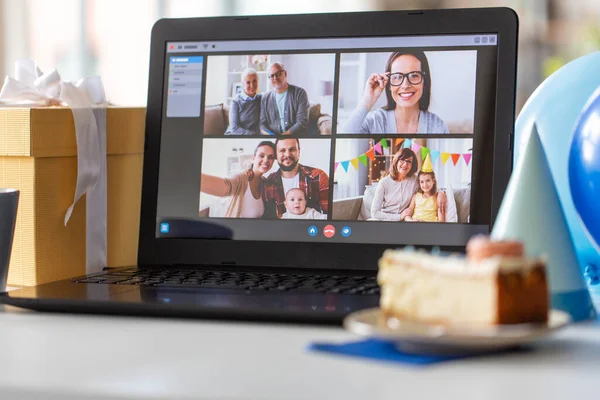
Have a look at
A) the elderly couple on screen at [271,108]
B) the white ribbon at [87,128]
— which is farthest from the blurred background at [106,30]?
the elderly couple on screen at [271,108]

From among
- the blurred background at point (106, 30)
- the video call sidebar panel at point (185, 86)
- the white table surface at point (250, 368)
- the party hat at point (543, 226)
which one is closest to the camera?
the white table surface at point (250, 368)

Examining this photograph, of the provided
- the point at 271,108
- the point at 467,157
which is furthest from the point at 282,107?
the point at 467,157

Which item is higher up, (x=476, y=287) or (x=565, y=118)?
(x=565, y=118)

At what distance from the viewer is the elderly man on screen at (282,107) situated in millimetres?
954

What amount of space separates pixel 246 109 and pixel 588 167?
39 centimetres

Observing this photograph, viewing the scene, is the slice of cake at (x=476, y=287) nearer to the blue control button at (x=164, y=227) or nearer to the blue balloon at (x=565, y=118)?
the blue balloon at (x=565, y=118)

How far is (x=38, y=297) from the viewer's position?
2.45 ft

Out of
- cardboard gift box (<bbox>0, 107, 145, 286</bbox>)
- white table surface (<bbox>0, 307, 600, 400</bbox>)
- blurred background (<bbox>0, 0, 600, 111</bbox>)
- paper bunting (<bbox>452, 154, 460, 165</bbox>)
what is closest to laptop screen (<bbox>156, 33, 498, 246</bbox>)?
paper bunting (<bbox>452, 154, 460, 165</bbox>)

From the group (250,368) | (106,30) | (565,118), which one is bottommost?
(250,368)

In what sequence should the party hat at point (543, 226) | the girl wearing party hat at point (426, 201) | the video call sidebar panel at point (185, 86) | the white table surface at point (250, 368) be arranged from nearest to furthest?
the white table surface at point (250, 368) → the party hat at point (543, 226) → the girl wearing party hat at point (426, 201) → the video call sidebar panel at point (185, 86)

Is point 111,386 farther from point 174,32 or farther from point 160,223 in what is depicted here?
point 174,32

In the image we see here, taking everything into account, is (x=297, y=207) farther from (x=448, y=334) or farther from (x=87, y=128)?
(x=448, y=334)

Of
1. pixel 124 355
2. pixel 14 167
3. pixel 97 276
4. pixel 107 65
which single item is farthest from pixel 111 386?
pixel 107 65

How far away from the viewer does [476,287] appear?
54 centimetres
